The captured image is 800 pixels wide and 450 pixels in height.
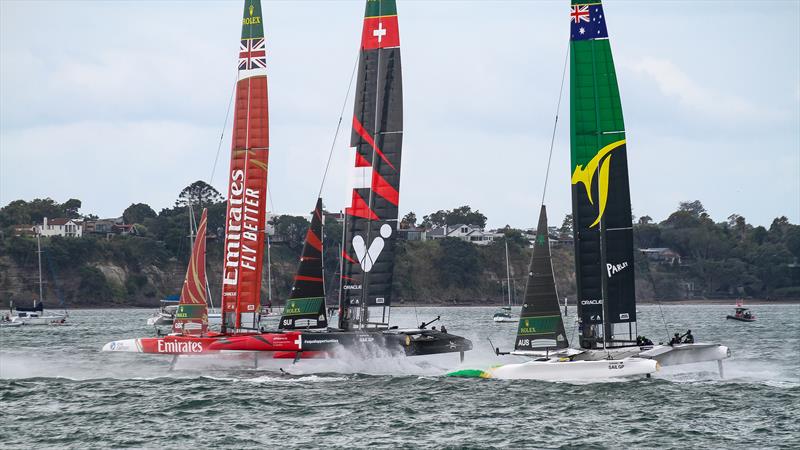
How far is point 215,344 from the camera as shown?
127 ft

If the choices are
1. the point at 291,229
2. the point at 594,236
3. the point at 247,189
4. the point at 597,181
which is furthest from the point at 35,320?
the point at 597,181

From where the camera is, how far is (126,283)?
156125 mm

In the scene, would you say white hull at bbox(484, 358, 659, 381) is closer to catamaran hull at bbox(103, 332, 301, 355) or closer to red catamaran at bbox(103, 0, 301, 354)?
catamaran hull at bbox(103, 332, 301, 355)

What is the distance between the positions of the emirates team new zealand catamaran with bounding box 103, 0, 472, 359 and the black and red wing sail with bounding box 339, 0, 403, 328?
34 mm

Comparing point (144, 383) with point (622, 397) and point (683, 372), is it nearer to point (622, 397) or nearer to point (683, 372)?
point (622, 397)

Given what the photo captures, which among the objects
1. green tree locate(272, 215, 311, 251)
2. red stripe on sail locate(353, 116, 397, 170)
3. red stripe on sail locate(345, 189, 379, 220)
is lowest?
red stripe on sail locate(345, 189, 379, 220)

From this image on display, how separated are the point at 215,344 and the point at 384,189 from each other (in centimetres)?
766

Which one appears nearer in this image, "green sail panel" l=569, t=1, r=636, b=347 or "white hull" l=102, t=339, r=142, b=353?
"green sail panel" l=569, t=1, r=636, b=347

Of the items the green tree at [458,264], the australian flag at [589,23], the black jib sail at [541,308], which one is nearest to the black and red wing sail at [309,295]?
the black jib sail at [541,308]

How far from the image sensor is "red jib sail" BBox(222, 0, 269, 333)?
41.9 meters

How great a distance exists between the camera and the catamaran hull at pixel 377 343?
124 ft

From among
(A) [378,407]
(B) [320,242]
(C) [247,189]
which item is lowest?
(A) [378,407]

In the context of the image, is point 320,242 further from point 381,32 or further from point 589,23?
point 589,23

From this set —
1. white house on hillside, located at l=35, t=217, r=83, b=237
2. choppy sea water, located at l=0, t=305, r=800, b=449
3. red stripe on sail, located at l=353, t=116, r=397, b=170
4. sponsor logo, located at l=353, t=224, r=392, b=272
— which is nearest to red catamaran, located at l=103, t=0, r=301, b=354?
choppy sea water, located at l=0, t=305, r=800, b=449
